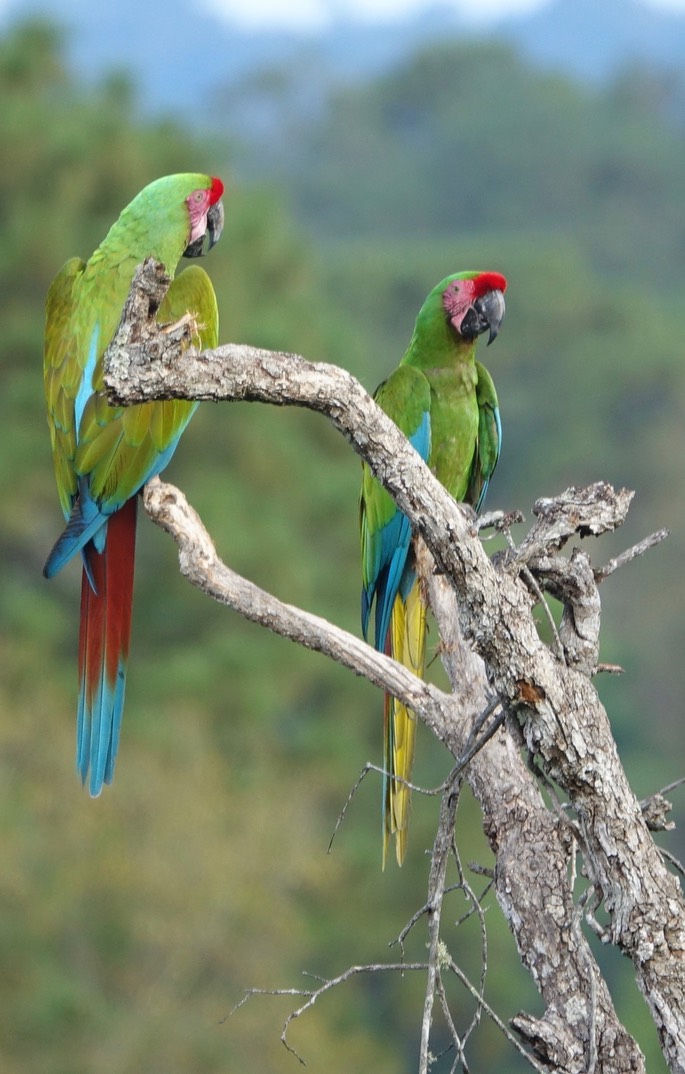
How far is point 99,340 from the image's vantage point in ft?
9.39

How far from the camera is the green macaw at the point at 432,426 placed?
296 cm

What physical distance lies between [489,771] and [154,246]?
1.35m

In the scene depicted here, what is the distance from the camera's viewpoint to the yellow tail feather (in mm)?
2525

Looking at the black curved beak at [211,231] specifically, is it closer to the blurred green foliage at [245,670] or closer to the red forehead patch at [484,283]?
the red forehead patch at [484,283]

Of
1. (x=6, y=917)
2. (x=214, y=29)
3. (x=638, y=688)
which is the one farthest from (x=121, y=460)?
(x=214, y=29)

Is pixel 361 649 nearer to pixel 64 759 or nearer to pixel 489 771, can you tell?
pixel 489 771

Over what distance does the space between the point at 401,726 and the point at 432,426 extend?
0.68 m

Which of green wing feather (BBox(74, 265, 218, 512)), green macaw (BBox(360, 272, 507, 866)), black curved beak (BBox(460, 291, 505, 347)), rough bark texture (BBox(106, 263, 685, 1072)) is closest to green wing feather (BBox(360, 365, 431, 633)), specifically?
green macaw (BBox(360, 272, 507, 866))

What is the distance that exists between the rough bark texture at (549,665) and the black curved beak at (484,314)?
1.25 meters

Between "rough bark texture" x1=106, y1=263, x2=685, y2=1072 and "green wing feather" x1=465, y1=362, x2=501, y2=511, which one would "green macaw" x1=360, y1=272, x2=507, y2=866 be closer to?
"green wing feather" x1=465, y1=362, x2=501, y2=511

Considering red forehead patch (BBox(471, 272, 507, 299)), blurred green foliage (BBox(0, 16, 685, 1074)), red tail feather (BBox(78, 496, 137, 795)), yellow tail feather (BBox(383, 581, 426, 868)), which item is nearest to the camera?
yellow tail feather (BBox(383, 581, 426, 868))

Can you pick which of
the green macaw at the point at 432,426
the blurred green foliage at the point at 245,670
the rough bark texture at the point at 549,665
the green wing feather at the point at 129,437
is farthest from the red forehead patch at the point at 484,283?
A: the blurred green foliage at the point at 245,670

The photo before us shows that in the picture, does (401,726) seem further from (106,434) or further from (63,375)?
(63,375)

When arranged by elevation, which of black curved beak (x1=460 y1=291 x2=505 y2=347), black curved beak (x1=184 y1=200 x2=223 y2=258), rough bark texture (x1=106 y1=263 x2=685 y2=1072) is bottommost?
rough bark texture (x1=106 y1=263 x2=685 y2=1072)
